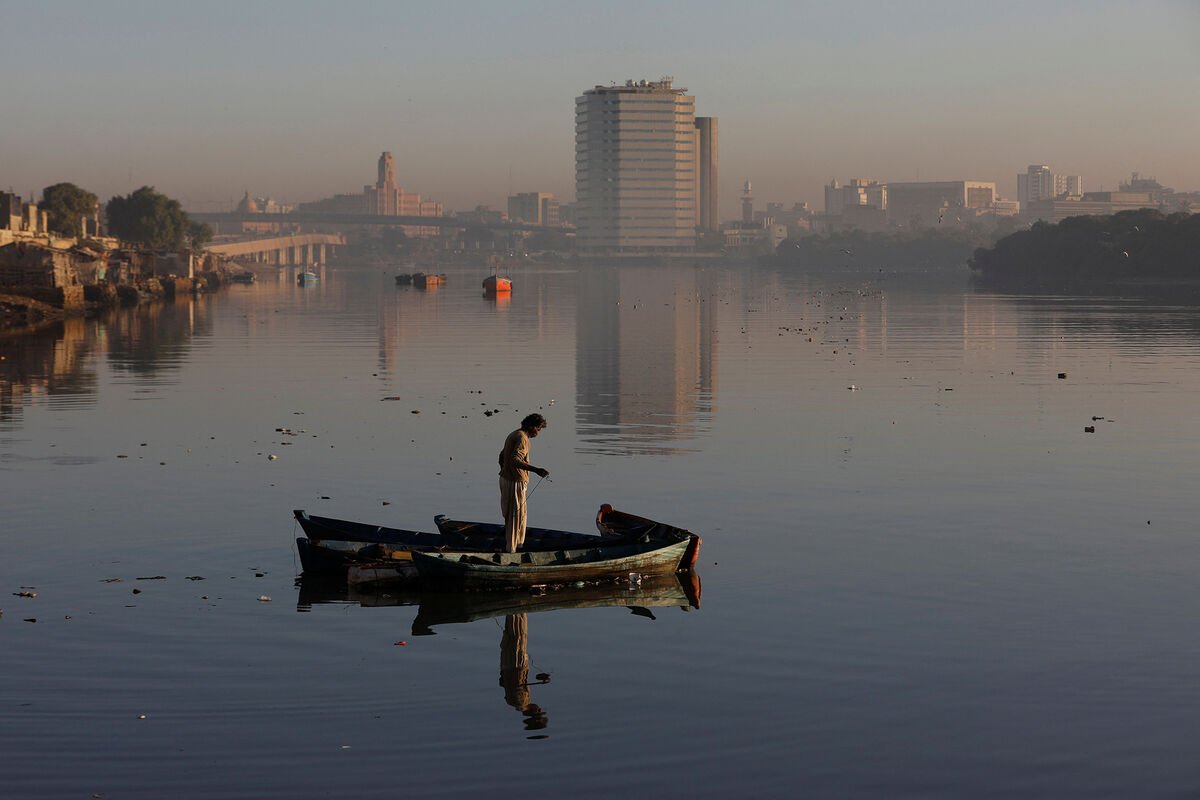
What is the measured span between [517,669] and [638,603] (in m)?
4.51

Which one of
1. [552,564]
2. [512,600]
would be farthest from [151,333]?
[512,600]

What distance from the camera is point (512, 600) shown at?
2517cm

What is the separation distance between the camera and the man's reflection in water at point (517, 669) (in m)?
18.9

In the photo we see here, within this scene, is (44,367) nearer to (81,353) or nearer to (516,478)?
(81,353)

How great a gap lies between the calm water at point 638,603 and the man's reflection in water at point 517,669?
0.37 feet

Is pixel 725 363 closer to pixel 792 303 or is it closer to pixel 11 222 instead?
pixel 792 303

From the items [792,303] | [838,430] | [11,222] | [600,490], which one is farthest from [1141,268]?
[600,490]

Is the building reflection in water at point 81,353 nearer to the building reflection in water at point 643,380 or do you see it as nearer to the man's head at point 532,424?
the building reflection in water at point 643,380

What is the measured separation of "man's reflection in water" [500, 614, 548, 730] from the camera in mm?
18906

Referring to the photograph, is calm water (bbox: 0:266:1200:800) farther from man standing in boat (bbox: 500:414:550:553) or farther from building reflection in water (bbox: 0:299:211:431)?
man standing in boat (bbox: 500:414:550:553)

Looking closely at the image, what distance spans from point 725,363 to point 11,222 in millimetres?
98783

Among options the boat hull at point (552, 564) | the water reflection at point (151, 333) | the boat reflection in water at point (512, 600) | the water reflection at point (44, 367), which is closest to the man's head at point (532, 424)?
the boat hull at point (552, 564)

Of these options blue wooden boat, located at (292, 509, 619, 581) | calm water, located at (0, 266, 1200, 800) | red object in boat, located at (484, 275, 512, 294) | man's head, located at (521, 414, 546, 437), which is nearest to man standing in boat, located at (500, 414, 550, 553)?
man's head, located at (521, 414, 546, 437)

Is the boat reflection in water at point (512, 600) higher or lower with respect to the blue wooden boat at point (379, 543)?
lower
